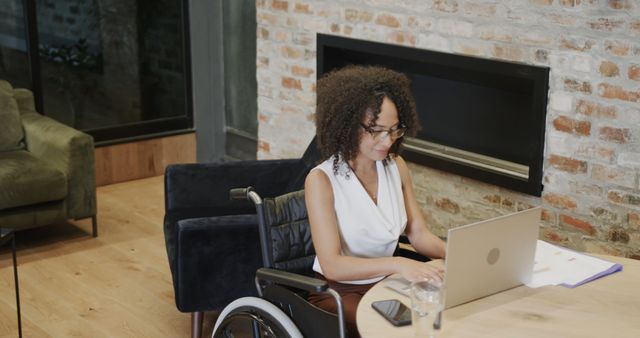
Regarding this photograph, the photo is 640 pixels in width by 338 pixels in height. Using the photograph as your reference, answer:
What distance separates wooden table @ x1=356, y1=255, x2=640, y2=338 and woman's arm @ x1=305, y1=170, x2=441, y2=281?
14 cm

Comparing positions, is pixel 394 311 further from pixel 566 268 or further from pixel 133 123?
pixel 133 123

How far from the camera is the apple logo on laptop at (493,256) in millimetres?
2111

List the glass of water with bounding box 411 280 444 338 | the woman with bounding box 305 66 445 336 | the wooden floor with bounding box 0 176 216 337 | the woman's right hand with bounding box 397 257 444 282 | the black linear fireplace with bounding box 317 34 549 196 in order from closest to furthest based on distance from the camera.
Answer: the glass of water with bounding box 411 280 444 338 → the woman's right hand with bounding box 397 257 444 282 → the woman with bounding box 305 66 445 336 → the wooden floor with bounding box 0 176 216 337 → the black linear fireplace with bounding box 317 34 549 196

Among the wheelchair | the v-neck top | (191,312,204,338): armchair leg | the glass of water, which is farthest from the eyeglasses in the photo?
(191,312,204,338): armchair leg

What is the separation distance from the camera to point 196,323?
10.8ft

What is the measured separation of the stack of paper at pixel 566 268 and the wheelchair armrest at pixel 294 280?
53 centimetres

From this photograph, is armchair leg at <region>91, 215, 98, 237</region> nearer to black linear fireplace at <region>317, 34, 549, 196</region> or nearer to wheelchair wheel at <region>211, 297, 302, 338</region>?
black linear fireplace at <region>317, 34, 549, 196</region>

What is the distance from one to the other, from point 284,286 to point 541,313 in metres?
0.73

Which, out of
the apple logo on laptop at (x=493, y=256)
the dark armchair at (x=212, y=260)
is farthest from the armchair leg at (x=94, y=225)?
the apple logo on laptop at (x=493, y=256)

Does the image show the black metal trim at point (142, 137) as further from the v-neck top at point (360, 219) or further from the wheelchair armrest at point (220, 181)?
the v-neck top at point (360, 219)

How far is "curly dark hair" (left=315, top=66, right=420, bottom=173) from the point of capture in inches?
98.9

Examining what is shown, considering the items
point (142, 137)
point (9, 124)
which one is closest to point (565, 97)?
point (9, 124)

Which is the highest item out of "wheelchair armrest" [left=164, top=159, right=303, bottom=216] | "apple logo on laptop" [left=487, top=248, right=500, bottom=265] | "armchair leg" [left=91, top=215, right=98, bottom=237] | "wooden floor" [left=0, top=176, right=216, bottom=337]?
"apple logo on laptop" [left=487, top=248, right=500, bottom=265]

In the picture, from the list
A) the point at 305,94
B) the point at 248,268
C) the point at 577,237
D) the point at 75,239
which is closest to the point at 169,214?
the point at 248,268
